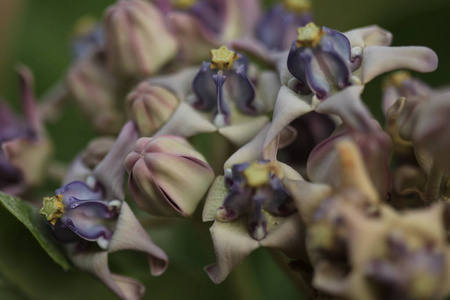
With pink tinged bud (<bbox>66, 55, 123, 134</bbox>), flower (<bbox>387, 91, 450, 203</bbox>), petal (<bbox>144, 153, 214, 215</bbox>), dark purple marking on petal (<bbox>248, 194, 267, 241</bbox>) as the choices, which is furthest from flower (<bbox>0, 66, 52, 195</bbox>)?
flower (<bbox>387, 91, 450, 203</bbox>)

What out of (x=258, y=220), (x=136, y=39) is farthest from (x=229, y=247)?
(x=136, y=39)

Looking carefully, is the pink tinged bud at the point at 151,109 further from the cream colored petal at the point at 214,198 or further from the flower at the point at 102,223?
the cream colored petal at the point at 214,198

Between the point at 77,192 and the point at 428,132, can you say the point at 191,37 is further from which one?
the point at 428,132

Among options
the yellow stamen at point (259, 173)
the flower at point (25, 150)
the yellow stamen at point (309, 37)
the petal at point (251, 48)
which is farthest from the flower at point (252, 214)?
the flower at point (25, 150)

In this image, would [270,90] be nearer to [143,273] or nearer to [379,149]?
[379,149]

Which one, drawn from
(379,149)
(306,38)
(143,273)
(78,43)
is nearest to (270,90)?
(306,38)

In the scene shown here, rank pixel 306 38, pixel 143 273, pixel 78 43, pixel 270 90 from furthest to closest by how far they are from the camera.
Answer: pixel 78 43 < pixel 143 273 < pixel 270 90 < pixel 306 38
